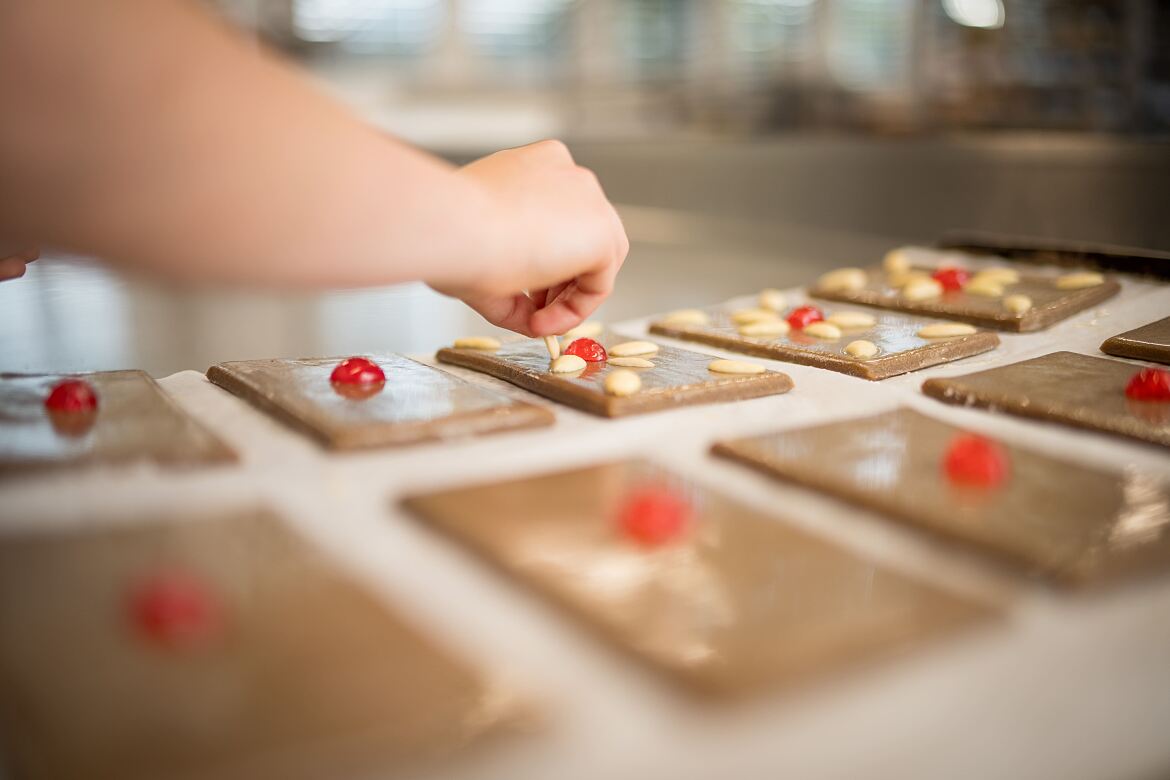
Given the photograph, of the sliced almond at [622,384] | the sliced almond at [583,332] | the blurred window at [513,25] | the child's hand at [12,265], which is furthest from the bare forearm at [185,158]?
the blurred window at [513,25]

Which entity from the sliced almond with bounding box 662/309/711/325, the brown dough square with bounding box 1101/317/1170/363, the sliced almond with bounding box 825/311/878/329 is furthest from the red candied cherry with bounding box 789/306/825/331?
the brown dough square with bounding box 1101/317/1170/363

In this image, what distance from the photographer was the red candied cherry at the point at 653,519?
689 millimetres

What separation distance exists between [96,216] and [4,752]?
0.31 metres

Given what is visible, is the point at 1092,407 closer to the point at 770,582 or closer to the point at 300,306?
the point at 770,582

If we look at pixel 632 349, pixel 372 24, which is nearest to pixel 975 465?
pixel 632 349

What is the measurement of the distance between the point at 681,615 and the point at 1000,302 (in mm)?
1102

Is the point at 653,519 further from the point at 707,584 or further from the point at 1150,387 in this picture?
the point at 1150,387

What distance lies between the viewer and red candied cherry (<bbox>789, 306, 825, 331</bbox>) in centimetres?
144

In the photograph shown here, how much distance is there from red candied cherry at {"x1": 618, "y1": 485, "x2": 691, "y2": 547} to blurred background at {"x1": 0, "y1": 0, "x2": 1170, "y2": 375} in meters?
0.85

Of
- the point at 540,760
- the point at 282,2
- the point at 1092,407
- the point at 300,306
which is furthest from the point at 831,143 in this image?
the point at 282,2

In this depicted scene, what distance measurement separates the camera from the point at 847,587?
63 centimetres

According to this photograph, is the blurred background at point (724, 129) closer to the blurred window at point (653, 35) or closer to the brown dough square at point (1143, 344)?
the blurred window at point (653, 35)

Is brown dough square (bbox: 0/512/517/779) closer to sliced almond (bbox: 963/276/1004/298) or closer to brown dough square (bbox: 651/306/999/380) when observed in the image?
brown dough square (bbox: 651/306/999/380)

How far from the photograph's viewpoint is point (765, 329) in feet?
4.46
